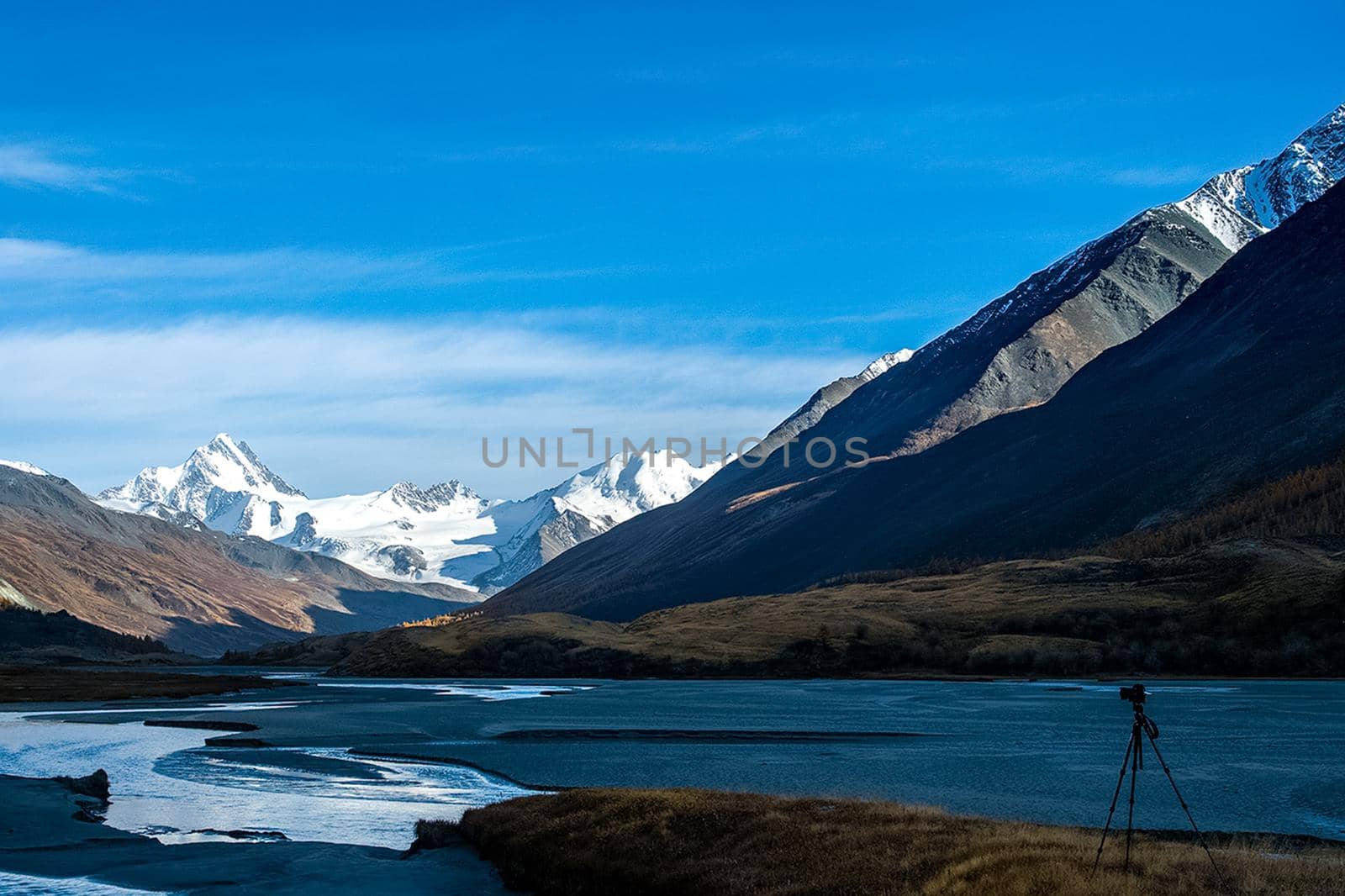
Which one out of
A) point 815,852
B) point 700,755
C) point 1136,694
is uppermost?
point 1136,694

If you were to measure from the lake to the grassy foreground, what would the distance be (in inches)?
328

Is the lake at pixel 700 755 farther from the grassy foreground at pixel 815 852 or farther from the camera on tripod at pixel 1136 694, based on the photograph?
the camera on tripod at pixel 1136 694

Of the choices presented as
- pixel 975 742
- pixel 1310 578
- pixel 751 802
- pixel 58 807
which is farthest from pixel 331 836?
pixel 1310 578

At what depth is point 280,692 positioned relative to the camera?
565 feet

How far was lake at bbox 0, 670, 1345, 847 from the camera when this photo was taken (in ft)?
177

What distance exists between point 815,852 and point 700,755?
40.9 meters

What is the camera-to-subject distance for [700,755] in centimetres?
7606

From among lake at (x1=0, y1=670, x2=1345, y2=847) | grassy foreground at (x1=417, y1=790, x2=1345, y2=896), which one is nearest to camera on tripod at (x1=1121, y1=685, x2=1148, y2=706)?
grassy foreground at (x1=417, y1=790, x2=1345, y2=896)

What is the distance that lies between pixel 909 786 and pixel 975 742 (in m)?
25.5

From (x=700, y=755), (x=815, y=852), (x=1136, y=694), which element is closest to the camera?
(x=1136, y=694)

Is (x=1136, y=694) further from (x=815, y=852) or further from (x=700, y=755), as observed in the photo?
(x=700, y=755)

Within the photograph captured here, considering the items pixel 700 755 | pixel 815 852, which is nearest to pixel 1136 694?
pixel 815 852

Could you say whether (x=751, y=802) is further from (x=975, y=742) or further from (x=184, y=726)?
(x=184, y=726)

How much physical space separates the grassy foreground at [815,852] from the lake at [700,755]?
328 inches
